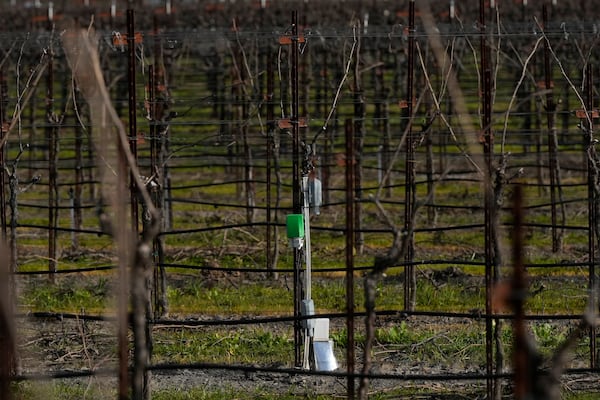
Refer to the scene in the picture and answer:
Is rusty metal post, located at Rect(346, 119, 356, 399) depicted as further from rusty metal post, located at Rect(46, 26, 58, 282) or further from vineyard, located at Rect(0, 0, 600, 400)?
rusty metal post, located at Rect(46, 26, 58, 282)

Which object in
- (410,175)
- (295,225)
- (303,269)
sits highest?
(410,175)

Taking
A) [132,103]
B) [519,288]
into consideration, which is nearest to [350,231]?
[519,288]

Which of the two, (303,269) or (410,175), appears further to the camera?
(410,175)

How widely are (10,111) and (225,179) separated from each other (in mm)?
4748

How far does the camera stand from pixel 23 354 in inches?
334

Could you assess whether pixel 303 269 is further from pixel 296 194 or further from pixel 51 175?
pixel 51 175

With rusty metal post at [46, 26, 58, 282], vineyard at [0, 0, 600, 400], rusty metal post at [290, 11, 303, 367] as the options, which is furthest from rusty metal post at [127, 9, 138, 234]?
rusty metal post at [46, 26, 58, 282]

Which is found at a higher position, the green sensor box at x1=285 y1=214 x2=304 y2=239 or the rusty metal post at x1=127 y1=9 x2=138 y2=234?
the rusty metal post at x1=127 y1=9 x2=138 y2=234

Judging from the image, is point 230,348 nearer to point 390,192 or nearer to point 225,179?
point 390,192

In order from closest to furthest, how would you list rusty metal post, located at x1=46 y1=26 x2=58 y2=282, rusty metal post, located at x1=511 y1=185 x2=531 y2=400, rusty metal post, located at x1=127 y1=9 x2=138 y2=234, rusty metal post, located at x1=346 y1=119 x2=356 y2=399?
rusty metal post, located at x1=511 y1=185 x2=531 y2=400, rusty metal post, located at x1=346 y1=119 x2=356 y2=399, rusty metal post, located at x1=127 y1=9 x2=138 y2=234, rusty metal post, located at x1=46 y1=26 x2=58 y2=282

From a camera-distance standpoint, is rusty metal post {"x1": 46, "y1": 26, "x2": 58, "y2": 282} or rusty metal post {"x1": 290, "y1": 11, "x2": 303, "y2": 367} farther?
rusty metal post {"x1": 46, "y1": 26, "x2": 58, "y2": 282}

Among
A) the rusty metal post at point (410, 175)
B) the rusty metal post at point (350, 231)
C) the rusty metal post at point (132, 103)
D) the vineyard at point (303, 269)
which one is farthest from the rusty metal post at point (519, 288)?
the rusty metal post at point (410, 175)

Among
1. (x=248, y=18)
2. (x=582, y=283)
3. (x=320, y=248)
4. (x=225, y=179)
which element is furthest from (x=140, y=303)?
(x=248, y=18)

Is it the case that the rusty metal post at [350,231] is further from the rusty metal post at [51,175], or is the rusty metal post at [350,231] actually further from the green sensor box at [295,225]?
the rusty metal post at [51,175]
